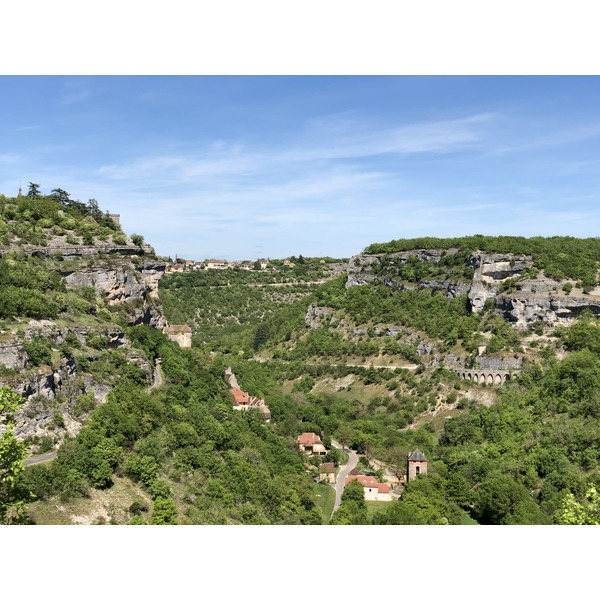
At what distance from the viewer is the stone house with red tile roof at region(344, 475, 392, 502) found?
4398cm

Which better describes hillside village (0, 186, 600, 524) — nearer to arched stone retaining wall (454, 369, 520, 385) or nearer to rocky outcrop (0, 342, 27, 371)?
rocky outcrop (0, 342, 27, 371)

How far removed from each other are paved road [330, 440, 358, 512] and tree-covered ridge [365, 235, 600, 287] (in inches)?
1396

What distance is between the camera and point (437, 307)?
3211 inches

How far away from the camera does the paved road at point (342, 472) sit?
140 feet

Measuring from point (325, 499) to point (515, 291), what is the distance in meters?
43.2

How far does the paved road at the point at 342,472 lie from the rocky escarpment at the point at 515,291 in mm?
28385

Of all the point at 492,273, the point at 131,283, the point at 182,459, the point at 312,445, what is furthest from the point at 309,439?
the point at 492,273

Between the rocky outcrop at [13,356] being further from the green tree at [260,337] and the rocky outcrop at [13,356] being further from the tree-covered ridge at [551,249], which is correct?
the green tree at [260,337]

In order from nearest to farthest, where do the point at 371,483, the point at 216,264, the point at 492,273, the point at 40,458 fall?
the point at 40,458, the point at 371,483, the point at 492,273, the point at 216,264

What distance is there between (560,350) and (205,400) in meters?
41.6

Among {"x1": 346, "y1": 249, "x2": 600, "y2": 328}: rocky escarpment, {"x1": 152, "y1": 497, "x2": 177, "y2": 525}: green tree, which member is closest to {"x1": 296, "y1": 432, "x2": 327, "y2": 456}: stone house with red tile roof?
{"x1": 152, "y1": 497, "x2": 177, "y2": 525}: green tree

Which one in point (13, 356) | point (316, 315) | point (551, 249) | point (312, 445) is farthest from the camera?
point (316, 315)

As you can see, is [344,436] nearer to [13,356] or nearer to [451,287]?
[13,356]

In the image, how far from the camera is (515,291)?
74062 millimetres
